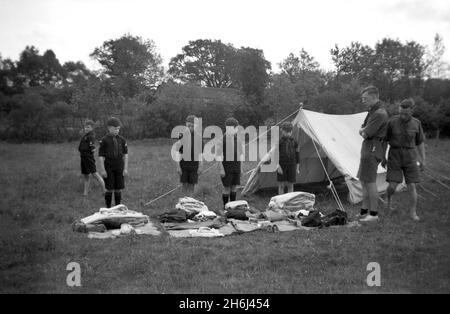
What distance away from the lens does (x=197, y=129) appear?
24.7 feet

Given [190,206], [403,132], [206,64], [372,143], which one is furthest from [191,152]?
[206,64]

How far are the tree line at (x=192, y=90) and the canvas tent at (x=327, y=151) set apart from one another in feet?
51.5

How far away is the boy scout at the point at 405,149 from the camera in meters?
6.15

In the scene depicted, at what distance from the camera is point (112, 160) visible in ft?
21.8

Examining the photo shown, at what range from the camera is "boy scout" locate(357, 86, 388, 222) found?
231 inches

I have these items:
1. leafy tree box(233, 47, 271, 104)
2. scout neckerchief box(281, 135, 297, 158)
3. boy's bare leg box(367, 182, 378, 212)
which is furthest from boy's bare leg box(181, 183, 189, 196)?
leafy tree box(233, 47, 271, 104)

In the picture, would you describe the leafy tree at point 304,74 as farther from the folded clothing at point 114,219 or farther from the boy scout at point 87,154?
the folded clothing at point 114,219

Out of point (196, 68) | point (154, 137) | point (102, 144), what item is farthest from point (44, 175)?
point (196, 68)

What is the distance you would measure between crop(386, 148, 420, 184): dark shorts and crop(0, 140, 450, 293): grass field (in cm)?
65

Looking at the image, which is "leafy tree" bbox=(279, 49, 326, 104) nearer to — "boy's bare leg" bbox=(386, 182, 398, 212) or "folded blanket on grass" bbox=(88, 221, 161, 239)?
"boy's bare leg" bbox=(386, 182, 398, 212)

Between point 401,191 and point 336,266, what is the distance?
16.8ft

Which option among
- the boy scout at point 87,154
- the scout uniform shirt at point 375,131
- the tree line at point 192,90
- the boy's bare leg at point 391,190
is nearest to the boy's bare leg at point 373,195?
the scout uniform shirt at point 375,131
